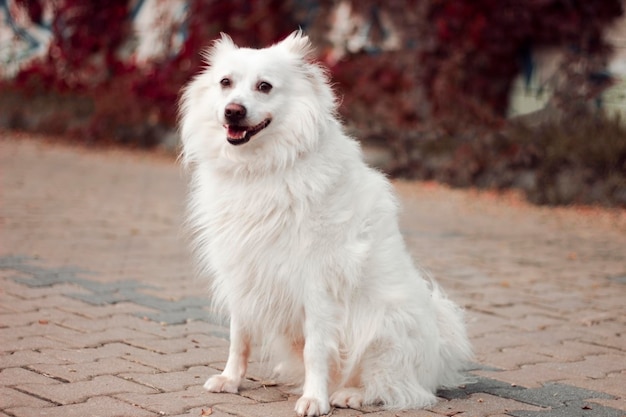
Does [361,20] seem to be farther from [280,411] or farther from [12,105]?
[280,411]

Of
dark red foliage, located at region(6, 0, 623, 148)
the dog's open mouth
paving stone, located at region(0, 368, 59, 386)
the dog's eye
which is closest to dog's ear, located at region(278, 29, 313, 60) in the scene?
the dog's eye

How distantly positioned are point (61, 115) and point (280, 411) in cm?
1514

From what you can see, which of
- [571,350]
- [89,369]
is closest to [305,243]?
[89,369]

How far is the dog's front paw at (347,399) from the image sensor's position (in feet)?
12.9

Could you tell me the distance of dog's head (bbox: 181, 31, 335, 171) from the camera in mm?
3930

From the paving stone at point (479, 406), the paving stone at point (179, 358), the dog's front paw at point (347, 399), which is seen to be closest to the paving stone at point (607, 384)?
the paving stone at point (479, 406)

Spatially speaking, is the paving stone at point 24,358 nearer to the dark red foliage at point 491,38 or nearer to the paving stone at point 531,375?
the paving stone at point 531,375

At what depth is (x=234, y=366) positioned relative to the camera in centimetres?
414

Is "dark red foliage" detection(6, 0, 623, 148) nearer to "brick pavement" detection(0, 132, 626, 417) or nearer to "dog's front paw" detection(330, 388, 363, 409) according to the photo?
"brick pavement" detection(0, 132, 626, 417)

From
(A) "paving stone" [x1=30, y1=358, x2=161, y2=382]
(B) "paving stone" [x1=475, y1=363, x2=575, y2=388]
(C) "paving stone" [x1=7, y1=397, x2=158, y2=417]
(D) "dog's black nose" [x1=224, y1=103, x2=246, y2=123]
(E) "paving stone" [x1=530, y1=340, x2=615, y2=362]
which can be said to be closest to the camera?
(C) "paving stone" [x1=7, y1=397, x2=158, y2=417]

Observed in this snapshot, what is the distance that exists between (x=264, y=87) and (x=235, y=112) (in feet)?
0.69

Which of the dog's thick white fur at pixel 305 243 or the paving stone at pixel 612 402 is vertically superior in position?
the dog's thick white fur at pixel 305 243

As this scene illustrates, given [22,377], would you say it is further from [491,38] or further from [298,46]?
[491,38]

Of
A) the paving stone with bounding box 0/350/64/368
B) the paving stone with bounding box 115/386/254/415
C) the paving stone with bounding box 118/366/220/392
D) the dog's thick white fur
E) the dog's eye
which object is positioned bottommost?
the paving stone with bounding box 0/350/64/368
